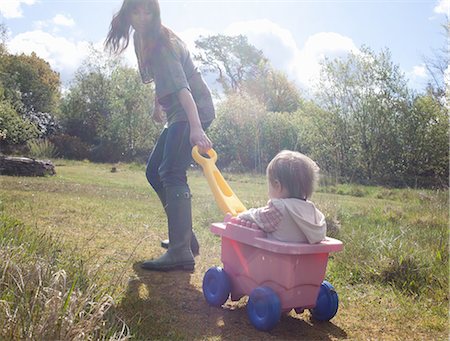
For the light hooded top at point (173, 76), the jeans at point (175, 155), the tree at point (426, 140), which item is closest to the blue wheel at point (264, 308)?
the jeans at point (175, 155)

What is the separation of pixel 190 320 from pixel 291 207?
783mm

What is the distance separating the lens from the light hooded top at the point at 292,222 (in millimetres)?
2375

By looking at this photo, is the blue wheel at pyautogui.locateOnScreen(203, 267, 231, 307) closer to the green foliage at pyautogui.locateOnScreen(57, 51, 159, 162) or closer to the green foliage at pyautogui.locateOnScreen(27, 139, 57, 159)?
the green foliage at pyautogui.locateOnScreen(27, 139, 57, 159)

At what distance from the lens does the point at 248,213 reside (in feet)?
8.51

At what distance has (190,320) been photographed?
8.29ft

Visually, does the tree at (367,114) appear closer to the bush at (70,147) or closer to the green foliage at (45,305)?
the bush at (70,147)

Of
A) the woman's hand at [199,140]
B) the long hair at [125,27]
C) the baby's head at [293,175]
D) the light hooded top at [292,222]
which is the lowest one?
the light hooded top at [292,222]

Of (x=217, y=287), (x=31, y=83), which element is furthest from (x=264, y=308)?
(x=31, y=83)

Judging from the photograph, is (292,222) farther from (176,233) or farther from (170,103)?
(170,103)

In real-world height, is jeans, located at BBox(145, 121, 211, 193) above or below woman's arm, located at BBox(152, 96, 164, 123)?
below

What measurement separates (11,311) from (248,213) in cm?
122

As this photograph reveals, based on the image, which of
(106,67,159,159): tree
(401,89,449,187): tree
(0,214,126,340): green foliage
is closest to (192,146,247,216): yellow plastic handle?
(0,214,126,340): green foliage

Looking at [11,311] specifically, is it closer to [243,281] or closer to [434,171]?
[243,281]

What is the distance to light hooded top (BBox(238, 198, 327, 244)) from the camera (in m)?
2.38
